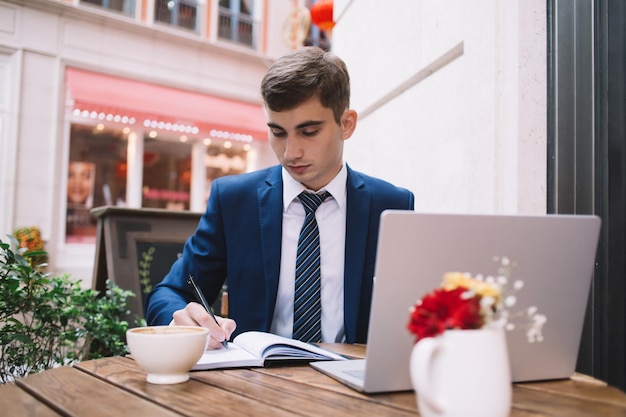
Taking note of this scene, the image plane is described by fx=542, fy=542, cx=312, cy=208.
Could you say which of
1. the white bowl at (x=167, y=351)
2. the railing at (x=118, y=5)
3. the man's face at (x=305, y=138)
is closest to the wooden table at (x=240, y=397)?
the white bowl at (x=167, y=351)

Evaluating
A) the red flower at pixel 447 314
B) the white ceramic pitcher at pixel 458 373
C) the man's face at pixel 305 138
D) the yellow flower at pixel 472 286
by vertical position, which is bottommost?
the white ceramic pitcher at pixel 458 373

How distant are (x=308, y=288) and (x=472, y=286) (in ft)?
3.08

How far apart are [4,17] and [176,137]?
2.79 meters

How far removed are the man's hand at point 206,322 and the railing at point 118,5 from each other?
Answer: 7.81m

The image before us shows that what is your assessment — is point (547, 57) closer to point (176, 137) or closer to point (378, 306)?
point (378, 306)

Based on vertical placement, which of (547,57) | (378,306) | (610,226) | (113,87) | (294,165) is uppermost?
(113,87)

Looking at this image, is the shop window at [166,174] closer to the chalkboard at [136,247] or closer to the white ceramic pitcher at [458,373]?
the chalkboard at [136,247]

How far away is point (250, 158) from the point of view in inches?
368

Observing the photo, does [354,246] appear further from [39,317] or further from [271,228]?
[39,317]

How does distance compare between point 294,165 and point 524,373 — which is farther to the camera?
point 294,165

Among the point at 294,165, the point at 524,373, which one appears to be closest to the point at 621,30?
the point at 294,165

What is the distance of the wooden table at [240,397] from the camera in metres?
0.78

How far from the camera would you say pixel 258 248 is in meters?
1.64

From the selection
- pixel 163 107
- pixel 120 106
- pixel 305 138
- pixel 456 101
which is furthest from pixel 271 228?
pixel 163 107
